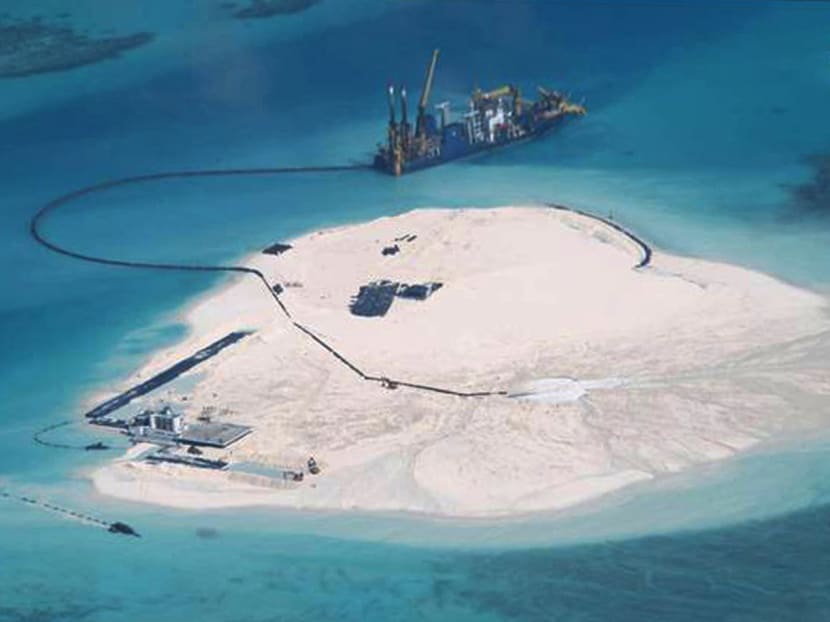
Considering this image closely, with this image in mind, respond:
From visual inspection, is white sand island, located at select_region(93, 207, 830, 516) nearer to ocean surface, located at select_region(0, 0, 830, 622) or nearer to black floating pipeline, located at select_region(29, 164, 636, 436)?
black floating pipeline, located at select_region(29, 164, 636, 436)

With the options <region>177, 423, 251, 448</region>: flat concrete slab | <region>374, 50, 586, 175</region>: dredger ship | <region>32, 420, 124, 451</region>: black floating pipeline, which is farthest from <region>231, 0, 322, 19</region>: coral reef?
<region>177, 423, 251, 448</region>: flat concrete slab

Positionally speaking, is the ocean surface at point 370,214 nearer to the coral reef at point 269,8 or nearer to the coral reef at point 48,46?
the coral reef at point 48,46

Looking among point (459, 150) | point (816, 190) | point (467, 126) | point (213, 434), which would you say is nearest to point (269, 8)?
point (467, 126)

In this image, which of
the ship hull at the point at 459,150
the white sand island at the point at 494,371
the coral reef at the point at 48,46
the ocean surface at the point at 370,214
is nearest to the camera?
the ocean surface at the point at 370,214

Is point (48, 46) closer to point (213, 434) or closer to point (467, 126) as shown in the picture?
point (467, 126)

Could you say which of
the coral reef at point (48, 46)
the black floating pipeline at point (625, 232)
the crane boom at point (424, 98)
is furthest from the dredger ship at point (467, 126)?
the coral reef at point (48, 46)

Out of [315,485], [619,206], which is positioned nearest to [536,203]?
[619,206]
